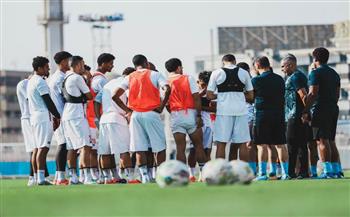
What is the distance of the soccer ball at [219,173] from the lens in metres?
15.3

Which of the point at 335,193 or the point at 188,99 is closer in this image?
the point at 335,193

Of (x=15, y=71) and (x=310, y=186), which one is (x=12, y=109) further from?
(x=310, y=186)

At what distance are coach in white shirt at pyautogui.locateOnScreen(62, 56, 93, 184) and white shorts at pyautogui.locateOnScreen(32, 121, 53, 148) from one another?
11.6 inches

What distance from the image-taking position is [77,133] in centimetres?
2028

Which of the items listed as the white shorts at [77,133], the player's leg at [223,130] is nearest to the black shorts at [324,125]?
the player's leg at [223,130]

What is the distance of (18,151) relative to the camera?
42.5 metres

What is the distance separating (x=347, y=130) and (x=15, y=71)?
13195 cm

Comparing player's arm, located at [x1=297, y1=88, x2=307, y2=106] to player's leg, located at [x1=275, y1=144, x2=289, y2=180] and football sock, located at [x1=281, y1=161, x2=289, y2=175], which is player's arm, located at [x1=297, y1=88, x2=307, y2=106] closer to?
player's leg, located at [x1=275, y1=144, x2=289, y2=180]

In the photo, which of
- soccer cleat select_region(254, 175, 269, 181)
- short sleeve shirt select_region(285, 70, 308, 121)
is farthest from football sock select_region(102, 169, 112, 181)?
short sleeve shirt select_region(285, 70, 308, 121)

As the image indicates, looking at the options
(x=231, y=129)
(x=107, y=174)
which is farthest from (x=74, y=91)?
(x=231, y=129)

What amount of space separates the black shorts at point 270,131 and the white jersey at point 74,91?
2.80 meters

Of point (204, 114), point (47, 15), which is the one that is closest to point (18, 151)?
point (204, 114)

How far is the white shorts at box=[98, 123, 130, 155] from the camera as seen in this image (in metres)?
20.6

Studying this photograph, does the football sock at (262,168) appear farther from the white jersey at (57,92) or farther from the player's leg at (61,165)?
the white jersey at (57,92)
